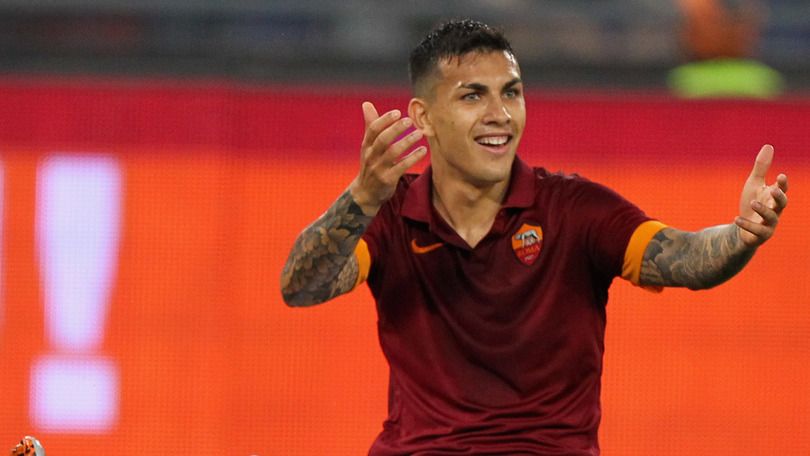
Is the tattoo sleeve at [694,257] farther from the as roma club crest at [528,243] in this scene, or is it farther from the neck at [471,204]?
the neck at [471,204]

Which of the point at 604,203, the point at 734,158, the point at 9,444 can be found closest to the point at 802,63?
the point at 734,158

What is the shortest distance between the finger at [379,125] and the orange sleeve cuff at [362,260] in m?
0.47

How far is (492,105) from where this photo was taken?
328 cm

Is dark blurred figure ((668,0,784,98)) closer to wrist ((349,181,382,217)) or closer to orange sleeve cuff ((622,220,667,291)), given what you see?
orange sleeve cuff ((622,220,667,291))

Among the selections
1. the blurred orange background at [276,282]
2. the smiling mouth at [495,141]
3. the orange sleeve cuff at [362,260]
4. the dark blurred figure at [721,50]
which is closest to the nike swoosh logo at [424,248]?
the orange sleeve cuff at [362,260]

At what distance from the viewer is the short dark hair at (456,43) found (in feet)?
11.0

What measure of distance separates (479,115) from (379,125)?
0.51m

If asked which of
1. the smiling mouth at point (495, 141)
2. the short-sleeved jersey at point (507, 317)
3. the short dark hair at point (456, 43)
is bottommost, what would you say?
the short-sleeved jersey at point (507, 317)

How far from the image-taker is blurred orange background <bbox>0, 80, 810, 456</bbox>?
15.6 feet

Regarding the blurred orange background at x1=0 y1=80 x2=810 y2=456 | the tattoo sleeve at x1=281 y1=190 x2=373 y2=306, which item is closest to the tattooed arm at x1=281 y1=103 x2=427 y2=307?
the tattoo sleeve at x1=281 y1=190 x2=373 y2=306

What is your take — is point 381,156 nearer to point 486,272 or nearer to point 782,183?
point 486,272

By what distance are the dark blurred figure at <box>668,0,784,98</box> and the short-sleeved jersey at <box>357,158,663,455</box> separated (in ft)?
6.10

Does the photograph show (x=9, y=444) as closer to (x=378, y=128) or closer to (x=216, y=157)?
(x=216, y=157)

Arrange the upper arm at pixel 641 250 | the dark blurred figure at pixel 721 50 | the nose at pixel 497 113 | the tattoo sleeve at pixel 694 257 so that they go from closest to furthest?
the tattoo sleeve at pixel 694 257 → the upper arm at pixel 641 250 → the nose at pixel 497 113 → the dark blurred figure at pixel 721 50
